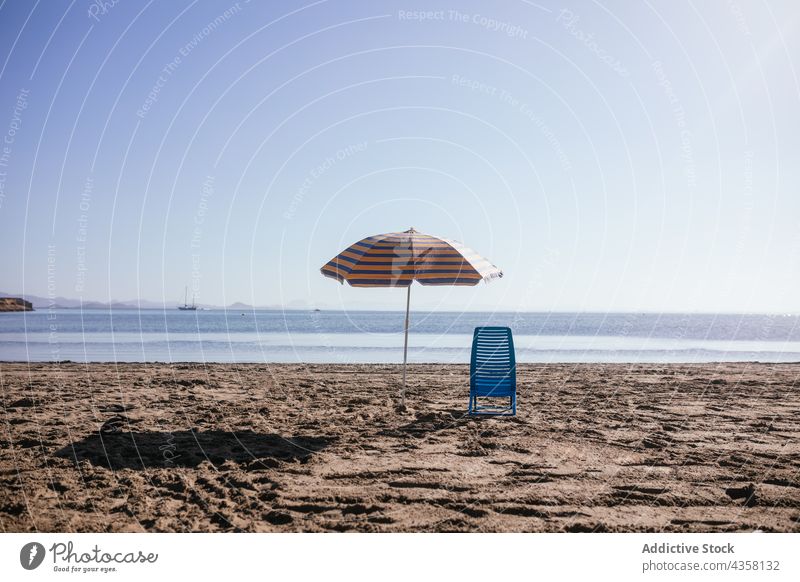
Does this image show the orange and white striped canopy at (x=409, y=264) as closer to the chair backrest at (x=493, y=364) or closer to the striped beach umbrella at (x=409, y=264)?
the striped beach umbrella at (x=409, y=264)

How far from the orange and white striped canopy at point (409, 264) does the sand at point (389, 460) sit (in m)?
2.08

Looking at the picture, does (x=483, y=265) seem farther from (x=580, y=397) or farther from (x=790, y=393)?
(x=790, y=393)

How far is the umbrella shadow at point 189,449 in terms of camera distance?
6145 mm

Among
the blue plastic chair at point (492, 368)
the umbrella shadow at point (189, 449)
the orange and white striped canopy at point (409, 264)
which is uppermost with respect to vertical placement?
the orange and white striped canopy at point (409, 264)

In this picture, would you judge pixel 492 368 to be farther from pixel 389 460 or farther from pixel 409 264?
pixel 389 460

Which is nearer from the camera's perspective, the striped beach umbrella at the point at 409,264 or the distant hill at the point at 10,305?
the striped beach umbrella at the point at 409,264

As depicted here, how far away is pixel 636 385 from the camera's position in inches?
488

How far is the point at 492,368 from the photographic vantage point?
895cm

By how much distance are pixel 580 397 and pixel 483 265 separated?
371cm

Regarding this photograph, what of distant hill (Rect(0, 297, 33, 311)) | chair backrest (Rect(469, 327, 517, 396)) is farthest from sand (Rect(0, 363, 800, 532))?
distant hill (Rect(0, 297, 33, 311))

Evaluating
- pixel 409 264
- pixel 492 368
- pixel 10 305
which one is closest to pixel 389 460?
pixel 409 264

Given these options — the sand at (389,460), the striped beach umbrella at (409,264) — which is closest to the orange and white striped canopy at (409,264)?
the striped beach umbrella at (409,264)

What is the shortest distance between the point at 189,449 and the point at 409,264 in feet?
12.5
